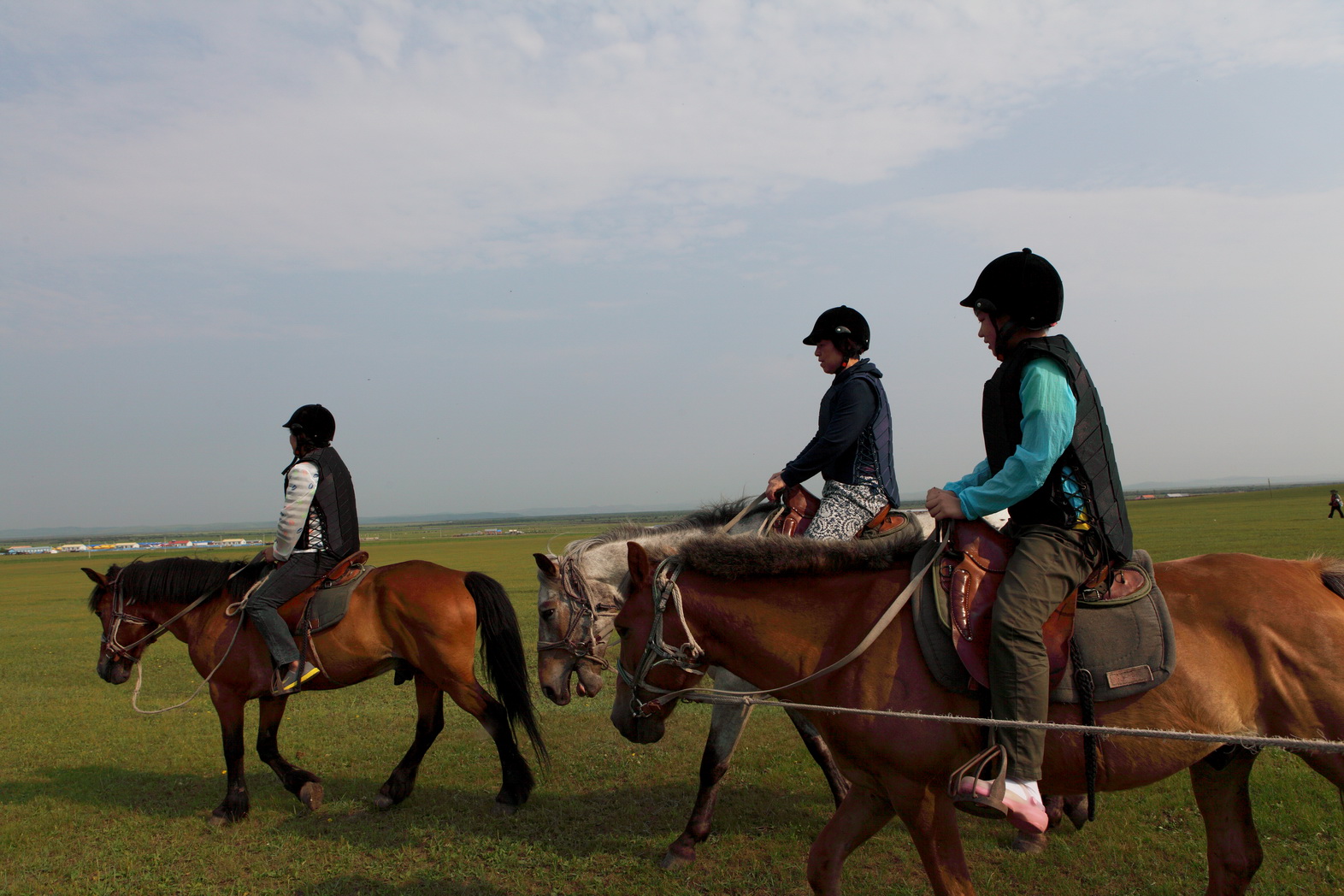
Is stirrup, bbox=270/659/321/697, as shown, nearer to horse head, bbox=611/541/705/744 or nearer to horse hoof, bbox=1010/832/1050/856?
horse head, bbox=611/541/705/744

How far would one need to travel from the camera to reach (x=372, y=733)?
29.1ft

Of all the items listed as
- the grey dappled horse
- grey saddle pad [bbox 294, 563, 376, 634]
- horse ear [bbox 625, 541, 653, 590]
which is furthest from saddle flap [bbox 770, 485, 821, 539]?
grey saddle pad [bbox 294, 563, 376, 634]

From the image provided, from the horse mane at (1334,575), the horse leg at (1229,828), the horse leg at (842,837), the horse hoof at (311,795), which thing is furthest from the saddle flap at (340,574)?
the horse mane at (1334,575)

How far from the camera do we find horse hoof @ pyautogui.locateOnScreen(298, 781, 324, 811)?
6.36 meters

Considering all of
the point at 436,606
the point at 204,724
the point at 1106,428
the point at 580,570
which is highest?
the point at 1106,428

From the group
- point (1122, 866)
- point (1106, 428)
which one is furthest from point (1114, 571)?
point (1122, 866)

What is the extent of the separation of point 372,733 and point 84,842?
10.2 ft

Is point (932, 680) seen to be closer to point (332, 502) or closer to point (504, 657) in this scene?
point (504, 657)

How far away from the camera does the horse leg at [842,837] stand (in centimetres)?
354

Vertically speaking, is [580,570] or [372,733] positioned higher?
[580,570]

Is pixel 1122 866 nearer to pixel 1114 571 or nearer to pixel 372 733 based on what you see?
pixel 1114 571

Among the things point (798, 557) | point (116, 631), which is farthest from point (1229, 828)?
point (116, 631)

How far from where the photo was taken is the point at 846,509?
17.2 feet

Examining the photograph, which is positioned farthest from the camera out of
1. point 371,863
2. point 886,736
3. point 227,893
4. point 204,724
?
point 204,724
